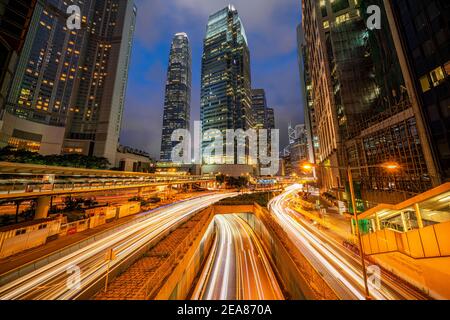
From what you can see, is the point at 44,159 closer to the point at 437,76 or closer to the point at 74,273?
the point at 74,273

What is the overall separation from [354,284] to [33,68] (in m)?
130

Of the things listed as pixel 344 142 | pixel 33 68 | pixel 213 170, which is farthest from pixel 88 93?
pixel 344 142

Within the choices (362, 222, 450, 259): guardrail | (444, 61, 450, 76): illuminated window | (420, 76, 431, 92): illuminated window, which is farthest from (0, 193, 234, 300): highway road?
(420, 76, 431, 92): illuminated window

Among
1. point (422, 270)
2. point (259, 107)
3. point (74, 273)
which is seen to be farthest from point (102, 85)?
point (259, 107)

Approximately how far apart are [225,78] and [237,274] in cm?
11598

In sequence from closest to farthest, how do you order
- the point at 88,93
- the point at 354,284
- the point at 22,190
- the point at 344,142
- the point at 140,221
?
the point at 354,284, the point at 22,190, the point at 140,221, the point at 344,142, the point at 88,93

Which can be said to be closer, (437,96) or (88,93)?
(437,96)

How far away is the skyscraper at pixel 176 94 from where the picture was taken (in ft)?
561

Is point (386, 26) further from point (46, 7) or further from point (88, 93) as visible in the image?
point (46, 7)

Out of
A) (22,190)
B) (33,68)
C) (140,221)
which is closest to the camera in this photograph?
(22,190)

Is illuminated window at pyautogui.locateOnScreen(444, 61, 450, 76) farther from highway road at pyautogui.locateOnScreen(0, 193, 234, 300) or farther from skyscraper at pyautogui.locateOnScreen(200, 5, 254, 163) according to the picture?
skyscraper at pyautogui.locateOnScreen(200, 5, 254, 163)

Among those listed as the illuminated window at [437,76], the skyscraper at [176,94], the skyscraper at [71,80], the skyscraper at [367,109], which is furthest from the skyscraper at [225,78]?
the illuminated window at [437,76]

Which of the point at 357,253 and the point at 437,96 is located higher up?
the point at 437,96

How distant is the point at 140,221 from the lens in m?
20.3
